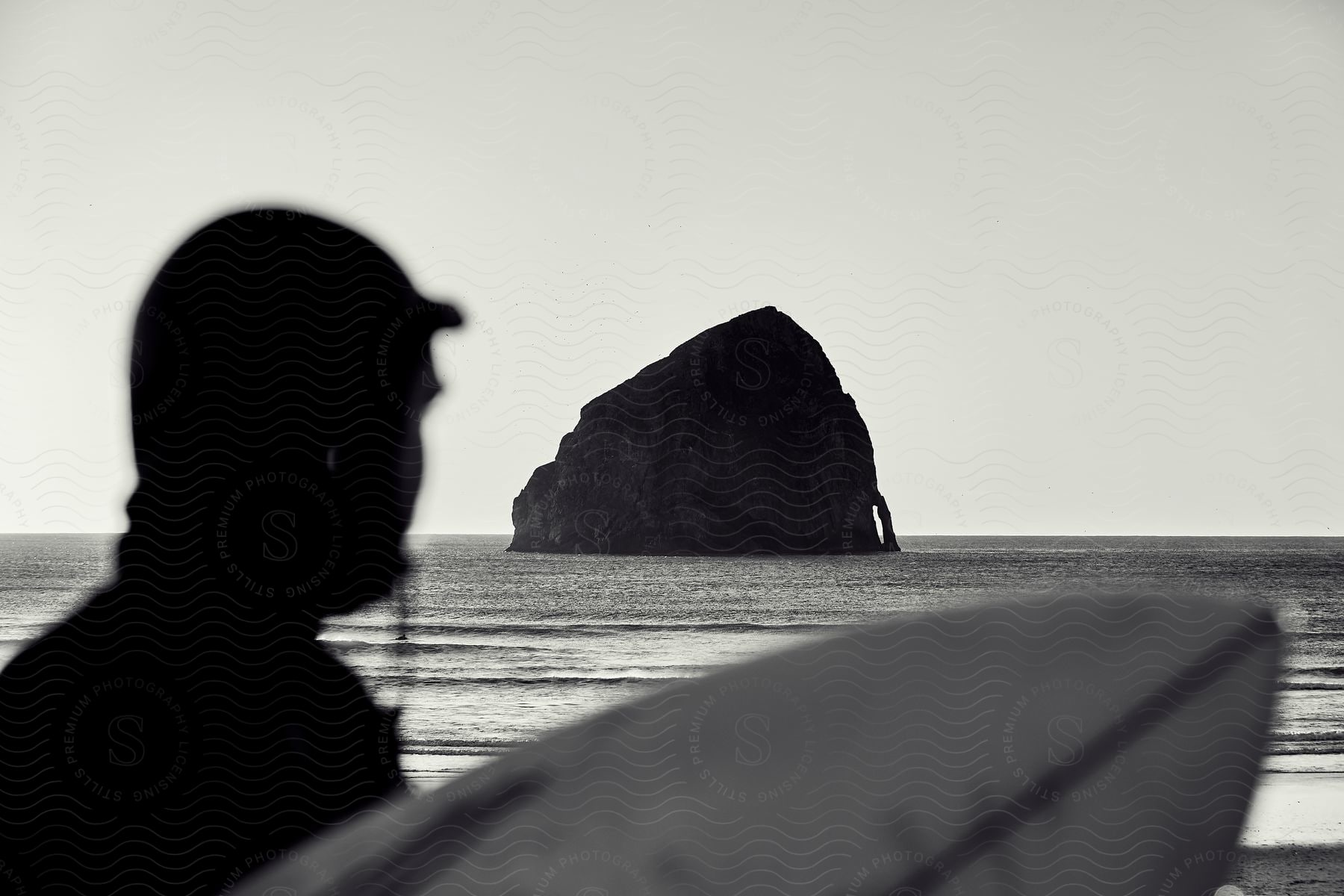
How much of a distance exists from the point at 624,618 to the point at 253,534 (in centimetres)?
2466

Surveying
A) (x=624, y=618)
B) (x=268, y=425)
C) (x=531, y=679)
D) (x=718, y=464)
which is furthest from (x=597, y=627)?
(x=718, y=464)

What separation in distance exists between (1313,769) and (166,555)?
10.1m

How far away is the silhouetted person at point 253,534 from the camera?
4.11 feet

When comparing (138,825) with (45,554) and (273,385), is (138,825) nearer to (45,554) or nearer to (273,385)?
(273,385)

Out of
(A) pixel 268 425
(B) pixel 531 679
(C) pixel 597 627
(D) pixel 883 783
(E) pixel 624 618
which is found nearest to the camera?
(A) pixel 268 425

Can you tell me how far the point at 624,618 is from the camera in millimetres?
25547

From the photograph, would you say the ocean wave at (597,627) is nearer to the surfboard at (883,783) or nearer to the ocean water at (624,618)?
the ocean water at (624,618)

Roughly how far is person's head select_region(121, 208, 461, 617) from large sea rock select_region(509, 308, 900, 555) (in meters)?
37.5

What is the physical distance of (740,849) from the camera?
3.78m

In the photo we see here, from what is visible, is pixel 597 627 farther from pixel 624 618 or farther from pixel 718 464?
pixel 718 464

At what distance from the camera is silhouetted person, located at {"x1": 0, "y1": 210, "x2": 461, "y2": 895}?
1.25 m

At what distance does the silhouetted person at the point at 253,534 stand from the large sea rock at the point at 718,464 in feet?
123

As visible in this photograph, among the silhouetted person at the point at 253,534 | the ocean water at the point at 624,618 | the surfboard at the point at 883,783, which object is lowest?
the ocean water at the point at 624,618

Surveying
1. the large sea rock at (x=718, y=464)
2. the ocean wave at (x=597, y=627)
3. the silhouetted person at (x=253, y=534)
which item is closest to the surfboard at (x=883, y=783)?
the silhouetted person at (x=253, y=534)
